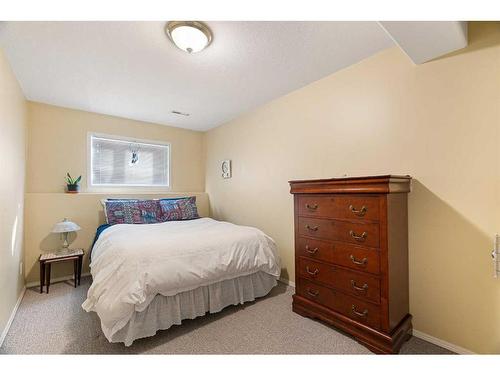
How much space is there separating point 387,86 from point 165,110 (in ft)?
8.72

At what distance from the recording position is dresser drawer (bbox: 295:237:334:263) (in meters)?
1.83

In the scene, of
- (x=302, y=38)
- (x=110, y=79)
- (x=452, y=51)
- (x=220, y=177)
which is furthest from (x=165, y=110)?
(x=452, y=51)

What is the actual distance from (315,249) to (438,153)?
3.68 ft

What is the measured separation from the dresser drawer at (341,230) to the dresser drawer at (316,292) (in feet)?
1.37

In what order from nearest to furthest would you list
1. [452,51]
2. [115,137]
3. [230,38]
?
[452,51], [230,38], [115,137]

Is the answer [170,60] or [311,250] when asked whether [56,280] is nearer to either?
[170,60]

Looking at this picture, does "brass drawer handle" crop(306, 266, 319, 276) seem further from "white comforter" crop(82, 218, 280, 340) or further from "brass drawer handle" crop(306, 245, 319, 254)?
"white comforter" crop(82, 218, 280, 340)

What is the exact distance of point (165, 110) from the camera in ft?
10.6

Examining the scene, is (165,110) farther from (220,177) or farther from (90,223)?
(90,223)

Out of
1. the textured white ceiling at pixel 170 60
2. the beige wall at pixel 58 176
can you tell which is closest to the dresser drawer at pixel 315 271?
the textured white ceiling at pixel 170 60

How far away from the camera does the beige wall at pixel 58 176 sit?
277 cm

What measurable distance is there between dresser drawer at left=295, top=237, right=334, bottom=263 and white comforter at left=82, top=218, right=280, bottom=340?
15.5 inches

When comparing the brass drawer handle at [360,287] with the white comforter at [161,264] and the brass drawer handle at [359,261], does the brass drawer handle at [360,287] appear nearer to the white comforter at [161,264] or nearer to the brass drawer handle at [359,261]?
the brass drawer handle at [359,261]
